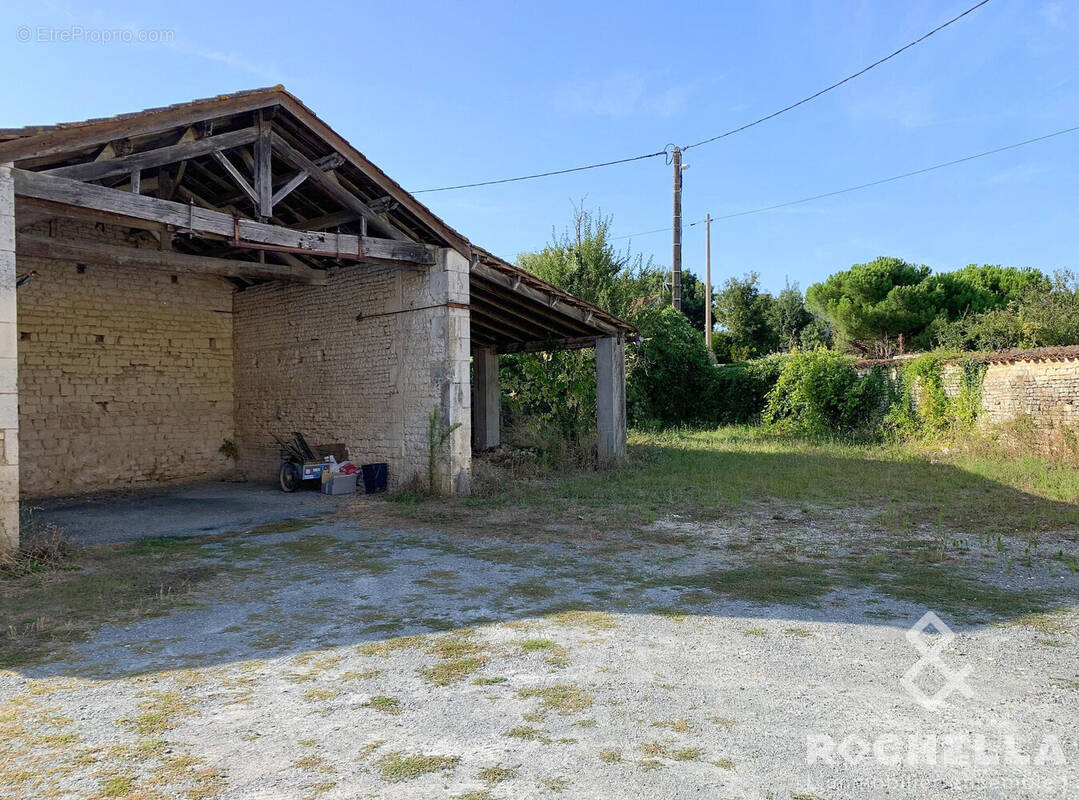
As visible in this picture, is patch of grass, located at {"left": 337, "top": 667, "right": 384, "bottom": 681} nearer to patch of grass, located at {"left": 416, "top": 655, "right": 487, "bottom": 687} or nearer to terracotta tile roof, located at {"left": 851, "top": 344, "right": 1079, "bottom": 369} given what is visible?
patch of grass, located at {"left": 416, "top": 655, "right": 487, "bottom": 687}

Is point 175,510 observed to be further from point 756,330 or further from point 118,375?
point 756,330

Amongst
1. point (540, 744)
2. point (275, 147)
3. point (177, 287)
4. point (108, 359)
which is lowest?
point (540, 744)

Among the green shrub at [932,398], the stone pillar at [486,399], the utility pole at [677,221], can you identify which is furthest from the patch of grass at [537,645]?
the utility pole at [677,221]

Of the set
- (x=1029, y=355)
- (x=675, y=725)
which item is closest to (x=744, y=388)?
(x=1029, y=355)

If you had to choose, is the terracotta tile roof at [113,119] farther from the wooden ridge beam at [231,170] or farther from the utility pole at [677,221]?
the utility pole at [677,221]

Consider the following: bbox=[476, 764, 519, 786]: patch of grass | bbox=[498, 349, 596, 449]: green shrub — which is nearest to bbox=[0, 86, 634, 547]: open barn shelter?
bbox=[498, 349, 596, 449]: green shrub

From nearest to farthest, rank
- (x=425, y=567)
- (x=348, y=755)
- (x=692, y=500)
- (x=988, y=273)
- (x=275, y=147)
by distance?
(x=348, y=755), (x=425, y=567), (x=275, y=147), (x=692, y=500), (x=988, y=273)

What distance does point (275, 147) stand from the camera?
30.4 feet

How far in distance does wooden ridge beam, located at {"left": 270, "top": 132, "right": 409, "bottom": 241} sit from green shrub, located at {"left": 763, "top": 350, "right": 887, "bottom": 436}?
38.4 ft

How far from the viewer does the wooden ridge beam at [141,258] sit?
32.6 feet

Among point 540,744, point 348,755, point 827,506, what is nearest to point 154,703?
point 348,755

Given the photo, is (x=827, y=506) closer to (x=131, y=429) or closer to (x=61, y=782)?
(x=61, y=782)

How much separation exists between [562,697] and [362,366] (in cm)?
892

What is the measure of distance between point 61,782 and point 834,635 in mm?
3977
